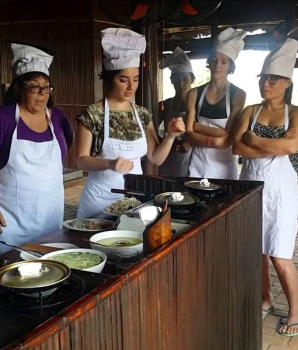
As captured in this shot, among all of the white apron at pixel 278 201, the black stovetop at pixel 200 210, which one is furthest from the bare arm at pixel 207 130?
the black stovetop at pixel 200 210

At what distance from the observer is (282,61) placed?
2535 mm

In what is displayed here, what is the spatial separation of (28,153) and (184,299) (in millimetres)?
1189

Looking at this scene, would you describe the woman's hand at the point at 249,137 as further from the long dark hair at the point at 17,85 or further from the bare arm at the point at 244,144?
the long dark hair at the point at 17,85

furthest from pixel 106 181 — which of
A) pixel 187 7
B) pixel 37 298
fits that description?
pixel 187 7

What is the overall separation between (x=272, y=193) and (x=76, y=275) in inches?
66.8

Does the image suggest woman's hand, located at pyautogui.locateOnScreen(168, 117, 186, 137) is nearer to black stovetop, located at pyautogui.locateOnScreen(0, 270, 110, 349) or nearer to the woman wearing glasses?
the woman wearing glasses

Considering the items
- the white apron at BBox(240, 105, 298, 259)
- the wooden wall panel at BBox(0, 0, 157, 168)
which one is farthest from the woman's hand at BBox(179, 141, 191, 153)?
the wooden wall panel at BBox(0, 0, 157, 168)

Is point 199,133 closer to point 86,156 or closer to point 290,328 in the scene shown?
point 86,156

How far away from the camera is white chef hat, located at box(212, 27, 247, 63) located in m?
2.77

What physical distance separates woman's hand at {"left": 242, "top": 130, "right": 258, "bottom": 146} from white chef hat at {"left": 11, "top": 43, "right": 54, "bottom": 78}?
1.15m

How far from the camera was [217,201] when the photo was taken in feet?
6.43

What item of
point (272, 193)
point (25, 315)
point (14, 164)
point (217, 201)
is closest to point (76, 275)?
point (25, 315)

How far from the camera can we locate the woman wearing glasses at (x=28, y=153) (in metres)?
2.23

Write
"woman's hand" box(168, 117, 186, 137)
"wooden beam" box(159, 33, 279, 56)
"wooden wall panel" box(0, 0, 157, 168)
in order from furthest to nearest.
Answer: "wooden wall panel" box(0, 0, 157, 168) < "wooden beam" box(159, 33, 279, 56) < "woman's hand" box(168, 117, 186, 137)
